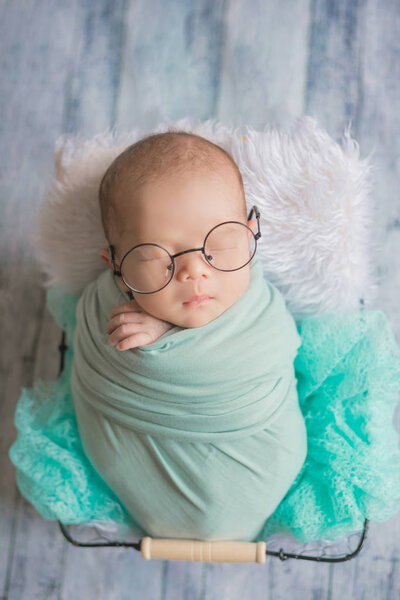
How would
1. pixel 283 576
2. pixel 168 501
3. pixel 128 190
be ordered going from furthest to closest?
pixel 283 576 < pixel 168 501 < pixel 128 190

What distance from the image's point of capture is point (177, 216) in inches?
36.1

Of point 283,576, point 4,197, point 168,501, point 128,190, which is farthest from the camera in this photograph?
point 4,197

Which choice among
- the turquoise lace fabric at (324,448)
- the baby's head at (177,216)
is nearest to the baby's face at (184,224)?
the baby's head at (177,216)

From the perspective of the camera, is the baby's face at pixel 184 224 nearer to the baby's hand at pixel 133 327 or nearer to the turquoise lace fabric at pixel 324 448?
the baby's hand at pixel 133 327

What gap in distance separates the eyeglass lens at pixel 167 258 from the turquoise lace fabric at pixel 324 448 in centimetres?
30

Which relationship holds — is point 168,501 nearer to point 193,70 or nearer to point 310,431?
point 310,431

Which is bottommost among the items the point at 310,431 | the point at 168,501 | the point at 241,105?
the point at 168,501

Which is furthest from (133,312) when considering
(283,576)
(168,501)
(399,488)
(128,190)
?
(283,576)

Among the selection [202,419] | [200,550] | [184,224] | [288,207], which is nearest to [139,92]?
[288,207]

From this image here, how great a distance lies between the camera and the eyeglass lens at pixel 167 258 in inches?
36.6

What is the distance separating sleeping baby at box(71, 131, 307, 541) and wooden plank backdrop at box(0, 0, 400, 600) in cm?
37

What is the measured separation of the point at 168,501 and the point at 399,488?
0.41m

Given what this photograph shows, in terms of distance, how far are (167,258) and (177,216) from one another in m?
0.07

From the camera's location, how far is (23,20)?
1574 millimetres
